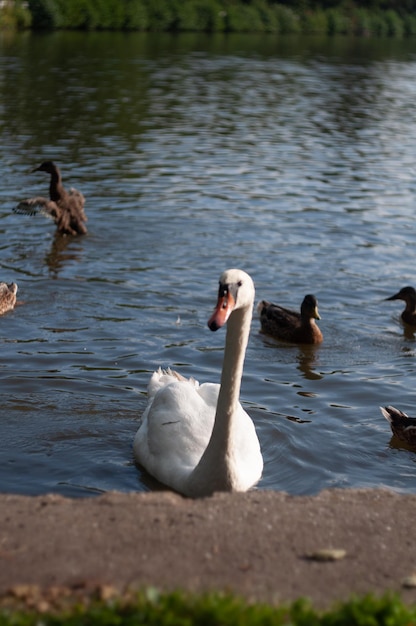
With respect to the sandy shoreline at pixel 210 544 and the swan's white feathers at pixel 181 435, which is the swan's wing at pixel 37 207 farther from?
the sandy shoreline at pixel 210 544

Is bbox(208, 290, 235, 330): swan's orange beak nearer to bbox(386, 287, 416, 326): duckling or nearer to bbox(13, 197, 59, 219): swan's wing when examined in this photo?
bbox(386, 287, 416, 326): duckling

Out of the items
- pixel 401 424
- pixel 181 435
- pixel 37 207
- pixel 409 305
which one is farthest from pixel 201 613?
pixel 37 207

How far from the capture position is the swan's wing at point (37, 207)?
16.7 m

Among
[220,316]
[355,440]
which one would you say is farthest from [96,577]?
[355,440]

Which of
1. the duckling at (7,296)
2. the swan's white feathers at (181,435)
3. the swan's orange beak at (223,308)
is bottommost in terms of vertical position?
the duckling at (7,296)

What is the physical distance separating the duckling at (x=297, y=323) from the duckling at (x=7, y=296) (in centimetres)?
301

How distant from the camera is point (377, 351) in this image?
496 inches

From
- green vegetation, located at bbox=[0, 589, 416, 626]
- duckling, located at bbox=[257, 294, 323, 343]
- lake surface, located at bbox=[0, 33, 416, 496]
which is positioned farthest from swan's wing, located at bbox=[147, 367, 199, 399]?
green vegetation, located at bbox=[0, 589, 416, 626]

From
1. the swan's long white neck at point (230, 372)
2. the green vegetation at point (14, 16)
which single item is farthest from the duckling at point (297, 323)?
the green vegetation at point (14, 16)

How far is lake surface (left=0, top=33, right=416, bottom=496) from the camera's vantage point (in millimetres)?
9609

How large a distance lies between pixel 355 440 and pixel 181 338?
314cm

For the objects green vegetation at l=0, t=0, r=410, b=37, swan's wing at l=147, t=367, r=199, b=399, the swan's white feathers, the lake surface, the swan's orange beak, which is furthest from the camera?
green vegetation at l=0, t=0, r=410, b=37

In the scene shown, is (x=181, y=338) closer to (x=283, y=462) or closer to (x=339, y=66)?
(x=283, y=462)

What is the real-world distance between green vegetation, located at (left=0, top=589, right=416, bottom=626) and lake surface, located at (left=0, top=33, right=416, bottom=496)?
3.47 m
